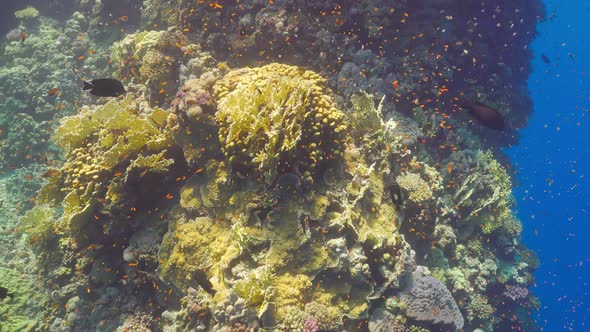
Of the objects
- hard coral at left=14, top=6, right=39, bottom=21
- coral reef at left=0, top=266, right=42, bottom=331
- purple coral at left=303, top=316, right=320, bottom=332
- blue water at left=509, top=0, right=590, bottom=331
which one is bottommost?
coral reef at left=0, top=266, right=42, bottom=331

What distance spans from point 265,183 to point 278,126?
0.84m

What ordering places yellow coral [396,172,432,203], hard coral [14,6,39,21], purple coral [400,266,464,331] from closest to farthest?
purple coral [400,266,464,331]
yellow coral [396,172,432,203]
hard coral [14,6,39,21]

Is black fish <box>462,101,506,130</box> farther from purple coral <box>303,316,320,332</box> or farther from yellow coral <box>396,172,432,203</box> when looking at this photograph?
purple coral <box>303,316,320,332</box>

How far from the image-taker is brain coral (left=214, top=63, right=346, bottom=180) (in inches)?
173

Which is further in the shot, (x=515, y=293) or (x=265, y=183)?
(x=515, y=293)

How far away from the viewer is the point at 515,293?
998cm

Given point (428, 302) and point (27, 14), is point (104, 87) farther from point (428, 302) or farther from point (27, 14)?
point (27, 14)

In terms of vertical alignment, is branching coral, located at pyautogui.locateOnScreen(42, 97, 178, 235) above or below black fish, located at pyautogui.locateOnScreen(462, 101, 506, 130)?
below

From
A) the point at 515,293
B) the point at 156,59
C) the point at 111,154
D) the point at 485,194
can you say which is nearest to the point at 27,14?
the point at 156,59

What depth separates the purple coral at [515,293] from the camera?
9867mm

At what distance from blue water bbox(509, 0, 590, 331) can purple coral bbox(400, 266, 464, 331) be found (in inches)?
3962

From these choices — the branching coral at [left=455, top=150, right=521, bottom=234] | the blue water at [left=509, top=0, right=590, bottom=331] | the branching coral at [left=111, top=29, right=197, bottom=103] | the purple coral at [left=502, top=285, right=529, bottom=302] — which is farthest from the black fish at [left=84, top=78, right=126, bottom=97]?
the blue water at [left=509, top=0, right=590, bottom=331]

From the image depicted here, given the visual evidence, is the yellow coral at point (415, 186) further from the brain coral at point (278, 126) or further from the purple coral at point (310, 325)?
→ the purple coral at point (310, 325)

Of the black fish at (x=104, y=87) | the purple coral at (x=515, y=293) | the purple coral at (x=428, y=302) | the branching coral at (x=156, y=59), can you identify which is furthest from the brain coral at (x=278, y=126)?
the purple coral at (x=515, y=293)
